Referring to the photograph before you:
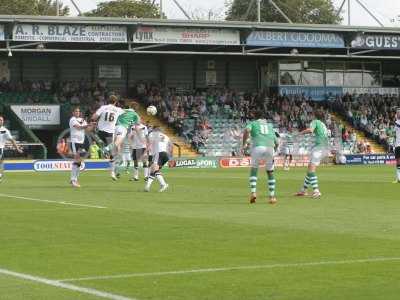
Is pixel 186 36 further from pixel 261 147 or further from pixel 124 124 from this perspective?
pixel 261 147

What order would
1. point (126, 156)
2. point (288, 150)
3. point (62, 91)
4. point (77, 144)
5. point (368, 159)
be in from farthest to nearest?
point (62, 91) < point (368, 159) < point (288, 150) < point (126, 156) < point (77, 144)

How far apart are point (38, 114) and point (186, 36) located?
8932 mm

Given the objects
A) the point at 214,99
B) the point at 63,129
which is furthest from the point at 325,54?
the point at 63,129

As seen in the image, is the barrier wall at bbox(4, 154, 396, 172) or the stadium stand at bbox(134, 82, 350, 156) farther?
the stadium stand at bbox(134, 82, 350, 156)

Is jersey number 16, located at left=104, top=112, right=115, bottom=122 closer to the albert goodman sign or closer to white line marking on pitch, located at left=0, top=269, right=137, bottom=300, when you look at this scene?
white line marking on pitch, located at left=0, top=269, right=137, bottom=300

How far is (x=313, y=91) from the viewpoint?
A: 209 feet

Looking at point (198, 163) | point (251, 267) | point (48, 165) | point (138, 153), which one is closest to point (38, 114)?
point (48, 165)

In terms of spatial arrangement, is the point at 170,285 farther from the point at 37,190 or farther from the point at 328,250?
the point at 37,190

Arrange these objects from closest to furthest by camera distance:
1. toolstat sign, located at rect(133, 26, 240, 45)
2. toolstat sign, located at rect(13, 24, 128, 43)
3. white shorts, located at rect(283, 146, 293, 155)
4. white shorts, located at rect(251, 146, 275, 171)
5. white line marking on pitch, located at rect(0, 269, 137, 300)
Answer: white line marking on pitch, located at rect(0, 269, 137, 300) < white shorts, located at rect(251, 146, 275, 171) < white shorts, located at rect(283, 146, 293, 155) < toolstat sign, located at rect(13, 24, 128, 43) < toolstat sign, located at rect(133, 26, 240, 45)

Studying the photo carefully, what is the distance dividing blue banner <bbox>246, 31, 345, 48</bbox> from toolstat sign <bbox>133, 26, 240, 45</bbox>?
49.4 inches

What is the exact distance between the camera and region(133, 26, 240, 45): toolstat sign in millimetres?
51438

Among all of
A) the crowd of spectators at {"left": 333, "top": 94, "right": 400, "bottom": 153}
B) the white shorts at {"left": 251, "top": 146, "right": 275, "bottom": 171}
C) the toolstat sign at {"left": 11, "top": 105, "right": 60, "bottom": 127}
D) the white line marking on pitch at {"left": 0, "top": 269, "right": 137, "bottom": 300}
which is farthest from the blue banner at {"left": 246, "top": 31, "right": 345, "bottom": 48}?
the white line marking on pitch at {"left": 0, "top": 269, "right": 137, "bottom": 300}

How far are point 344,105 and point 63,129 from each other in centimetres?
1902

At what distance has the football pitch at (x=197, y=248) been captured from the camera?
971 centimetres
